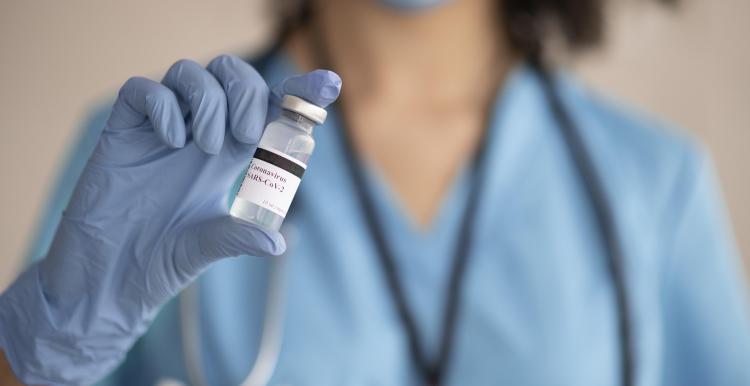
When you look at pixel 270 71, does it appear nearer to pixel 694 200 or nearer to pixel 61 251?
pixel 61 251

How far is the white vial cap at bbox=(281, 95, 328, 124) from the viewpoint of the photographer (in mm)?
581

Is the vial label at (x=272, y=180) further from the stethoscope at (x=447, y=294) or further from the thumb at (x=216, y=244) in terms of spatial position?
the stethoscope at (x=447, y=294)

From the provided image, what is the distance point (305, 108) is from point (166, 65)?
0.99 meters

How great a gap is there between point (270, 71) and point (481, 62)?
1.02 feet

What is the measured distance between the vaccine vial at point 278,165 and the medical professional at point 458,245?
259mm

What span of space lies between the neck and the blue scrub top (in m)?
0.08

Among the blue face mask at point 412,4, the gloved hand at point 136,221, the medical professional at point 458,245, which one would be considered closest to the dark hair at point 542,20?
the medical professional at point 458,245

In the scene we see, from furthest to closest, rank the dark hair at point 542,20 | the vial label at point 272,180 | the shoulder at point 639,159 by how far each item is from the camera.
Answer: the dark hair at point 542,20 < the shoulder at point 639,159 < the vial label at point 272,180

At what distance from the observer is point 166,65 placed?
58.5 inches

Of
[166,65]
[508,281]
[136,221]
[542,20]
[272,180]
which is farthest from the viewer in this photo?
[166,65]

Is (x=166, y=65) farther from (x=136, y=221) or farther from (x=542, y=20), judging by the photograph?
(x=136, y=221)

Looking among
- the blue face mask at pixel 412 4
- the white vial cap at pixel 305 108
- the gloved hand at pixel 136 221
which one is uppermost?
the blue face mask at pixel 412 4

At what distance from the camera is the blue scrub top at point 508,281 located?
0.93m

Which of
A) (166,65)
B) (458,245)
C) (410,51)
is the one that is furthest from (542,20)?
(166,65)
